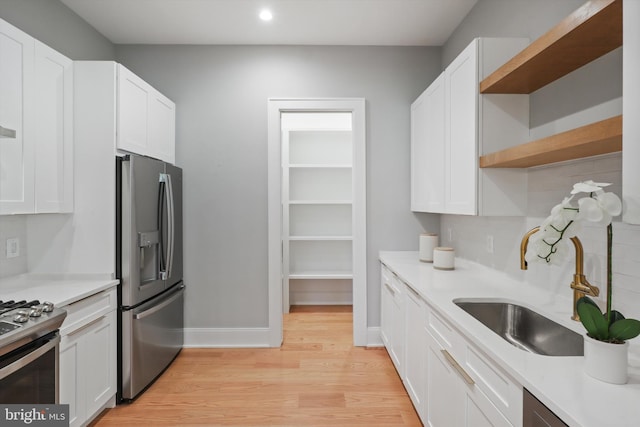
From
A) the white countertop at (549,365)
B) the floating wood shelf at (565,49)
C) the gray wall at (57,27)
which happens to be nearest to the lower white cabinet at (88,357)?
the gray wall at (57,27)

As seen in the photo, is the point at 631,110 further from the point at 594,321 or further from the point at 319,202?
the point at 319,202

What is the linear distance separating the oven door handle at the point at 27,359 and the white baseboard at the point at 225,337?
5.95ft

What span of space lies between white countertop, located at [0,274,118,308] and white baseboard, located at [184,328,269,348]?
4.13ft

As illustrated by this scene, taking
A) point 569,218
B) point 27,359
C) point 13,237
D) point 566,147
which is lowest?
point 27,359

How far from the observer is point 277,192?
3.35 metres

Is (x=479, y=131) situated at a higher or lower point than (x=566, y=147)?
higher

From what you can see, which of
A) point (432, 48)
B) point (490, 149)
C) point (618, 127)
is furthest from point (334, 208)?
point (618, 127)

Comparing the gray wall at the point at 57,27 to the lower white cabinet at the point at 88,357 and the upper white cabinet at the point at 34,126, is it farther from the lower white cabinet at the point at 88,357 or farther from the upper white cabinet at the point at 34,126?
the lower white cabinet at the point at 88,357

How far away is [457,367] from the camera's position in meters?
1.50

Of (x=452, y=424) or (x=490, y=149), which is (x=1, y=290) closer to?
(x=452, y=424)

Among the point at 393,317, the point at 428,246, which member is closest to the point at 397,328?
the point at 393,317

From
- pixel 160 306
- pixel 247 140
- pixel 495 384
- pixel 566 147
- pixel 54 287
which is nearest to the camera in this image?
pixel 495 384

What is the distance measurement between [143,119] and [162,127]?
0.34 m

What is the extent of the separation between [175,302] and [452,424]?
96.5 inches
